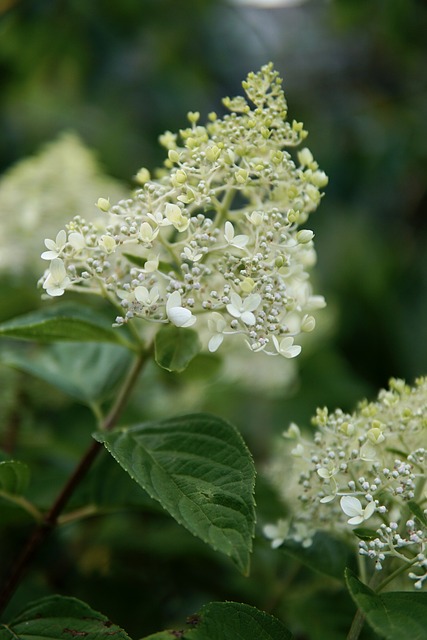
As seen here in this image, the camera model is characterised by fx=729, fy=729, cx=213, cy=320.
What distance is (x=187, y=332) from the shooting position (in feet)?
3.68

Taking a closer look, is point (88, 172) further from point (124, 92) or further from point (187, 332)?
point (124, 92)

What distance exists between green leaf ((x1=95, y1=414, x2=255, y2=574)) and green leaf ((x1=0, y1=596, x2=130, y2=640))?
0.19 metres

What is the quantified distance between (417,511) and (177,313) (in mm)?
407

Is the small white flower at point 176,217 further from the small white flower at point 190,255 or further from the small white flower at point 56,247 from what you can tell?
the small white flower at point 56,247

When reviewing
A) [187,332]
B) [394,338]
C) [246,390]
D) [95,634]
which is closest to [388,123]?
[394,338]

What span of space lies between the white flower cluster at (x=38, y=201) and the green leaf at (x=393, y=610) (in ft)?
3.94

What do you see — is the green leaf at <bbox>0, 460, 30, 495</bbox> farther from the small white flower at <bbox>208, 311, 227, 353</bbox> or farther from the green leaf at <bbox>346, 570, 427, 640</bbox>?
the green leaf at <bbox>346, 570, 427, 640</bbox>

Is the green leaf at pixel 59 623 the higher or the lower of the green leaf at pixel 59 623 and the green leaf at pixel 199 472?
the lower

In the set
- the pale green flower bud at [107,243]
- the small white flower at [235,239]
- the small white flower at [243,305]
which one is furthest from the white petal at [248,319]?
the pale green flower bud at [107,243]

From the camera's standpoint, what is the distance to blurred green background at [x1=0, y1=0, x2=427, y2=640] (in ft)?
5.74

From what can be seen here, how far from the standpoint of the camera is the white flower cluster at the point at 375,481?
0.95 m

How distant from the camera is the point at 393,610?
92 cm

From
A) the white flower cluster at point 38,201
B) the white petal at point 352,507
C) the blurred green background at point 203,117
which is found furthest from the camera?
the white flower cluster at point 38,201

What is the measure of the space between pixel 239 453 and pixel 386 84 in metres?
5.00
